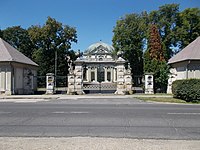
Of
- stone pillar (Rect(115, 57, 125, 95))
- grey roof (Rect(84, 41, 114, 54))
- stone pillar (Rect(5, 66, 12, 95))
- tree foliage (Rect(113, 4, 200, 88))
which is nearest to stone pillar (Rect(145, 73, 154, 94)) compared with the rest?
stone pillar (Rect(115, 57, 125, 95))

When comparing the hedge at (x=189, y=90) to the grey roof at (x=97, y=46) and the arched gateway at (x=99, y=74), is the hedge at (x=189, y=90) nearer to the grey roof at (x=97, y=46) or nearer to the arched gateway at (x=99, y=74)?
the arched gateway at (x=99, y=74)

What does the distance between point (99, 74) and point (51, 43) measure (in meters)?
31.9

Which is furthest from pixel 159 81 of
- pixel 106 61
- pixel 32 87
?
pixel 106 61

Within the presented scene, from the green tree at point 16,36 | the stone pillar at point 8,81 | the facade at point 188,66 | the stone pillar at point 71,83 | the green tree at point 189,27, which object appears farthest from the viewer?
the green tree at point 16,36

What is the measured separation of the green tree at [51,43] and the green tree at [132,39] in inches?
380

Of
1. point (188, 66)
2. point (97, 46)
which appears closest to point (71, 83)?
point (188, 66)

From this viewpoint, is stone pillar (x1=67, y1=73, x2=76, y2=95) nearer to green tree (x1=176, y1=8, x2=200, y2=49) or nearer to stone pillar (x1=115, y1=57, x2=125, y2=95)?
stone pillar (x1=115, y1=57, x2=125, y2=95)

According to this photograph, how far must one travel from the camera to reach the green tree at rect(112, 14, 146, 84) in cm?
5822

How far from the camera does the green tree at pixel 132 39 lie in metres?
58.2

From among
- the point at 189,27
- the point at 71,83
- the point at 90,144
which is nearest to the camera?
the point at 90,144

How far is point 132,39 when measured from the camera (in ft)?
192

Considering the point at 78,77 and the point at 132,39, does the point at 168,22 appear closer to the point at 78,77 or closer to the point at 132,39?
the point at 132,39

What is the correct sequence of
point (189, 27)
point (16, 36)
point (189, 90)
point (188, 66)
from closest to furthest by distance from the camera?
1. point (189, 90)
2. point (188, 66)
3. point (189, 27)
4. point (16, 36)

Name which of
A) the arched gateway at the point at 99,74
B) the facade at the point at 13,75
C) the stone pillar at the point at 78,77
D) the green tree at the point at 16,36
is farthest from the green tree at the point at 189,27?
the green tree at the point at 16,36
